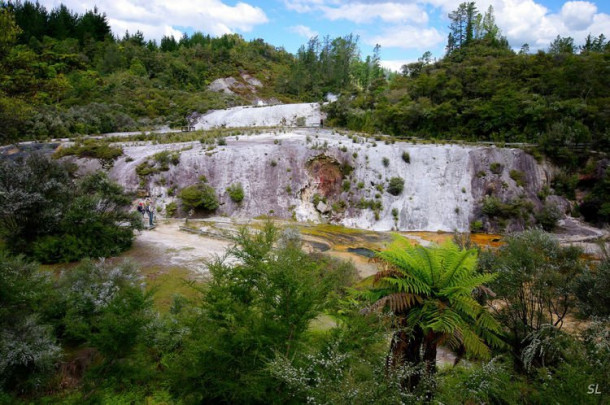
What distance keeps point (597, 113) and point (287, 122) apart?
35453 millimetres

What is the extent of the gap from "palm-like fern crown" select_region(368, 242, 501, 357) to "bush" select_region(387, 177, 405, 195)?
21306 mm

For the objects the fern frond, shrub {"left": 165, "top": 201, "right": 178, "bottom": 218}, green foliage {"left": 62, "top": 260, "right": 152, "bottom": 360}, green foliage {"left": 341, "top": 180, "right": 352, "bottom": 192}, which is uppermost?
the fern frond

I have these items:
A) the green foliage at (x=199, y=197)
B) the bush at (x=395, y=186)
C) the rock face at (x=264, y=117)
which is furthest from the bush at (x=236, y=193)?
the rock face at (x=264, y=117)

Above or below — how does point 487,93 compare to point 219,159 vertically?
above

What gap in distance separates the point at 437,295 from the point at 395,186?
2189 cm

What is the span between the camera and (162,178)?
79.8 feet

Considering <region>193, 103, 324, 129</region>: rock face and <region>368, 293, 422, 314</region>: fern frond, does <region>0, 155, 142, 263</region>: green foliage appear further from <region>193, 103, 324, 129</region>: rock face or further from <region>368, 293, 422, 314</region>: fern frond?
<region>193, 103, 324, 129</region>: rock face

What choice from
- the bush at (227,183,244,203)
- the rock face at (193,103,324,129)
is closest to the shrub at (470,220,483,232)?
the bush at (227,183,244,203)

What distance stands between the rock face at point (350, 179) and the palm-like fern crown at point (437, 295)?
763 inches

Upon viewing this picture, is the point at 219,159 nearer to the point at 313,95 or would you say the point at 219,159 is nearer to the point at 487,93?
the point at 487,93

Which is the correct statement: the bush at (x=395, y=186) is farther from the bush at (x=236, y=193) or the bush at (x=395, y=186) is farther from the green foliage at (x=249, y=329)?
the green foliage at (x=249, y=329)

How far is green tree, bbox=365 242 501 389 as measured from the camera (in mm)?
4683

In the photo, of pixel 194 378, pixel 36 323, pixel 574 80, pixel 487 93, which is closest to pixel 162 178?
pixel 36 323

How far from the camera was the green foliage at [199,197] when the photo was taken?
22.7 m
